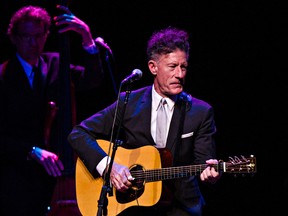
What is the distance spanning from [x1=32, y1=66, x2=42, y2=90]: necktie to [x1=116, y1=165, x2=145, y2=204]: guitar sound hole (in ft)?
5.00

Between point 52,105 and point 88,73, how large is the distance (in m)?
0.50

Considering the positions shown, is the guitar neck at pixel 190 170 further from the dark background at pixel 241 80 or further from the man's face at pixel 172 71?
the dark background at pixel 241 80

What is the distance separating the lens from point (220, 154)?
18.2ft

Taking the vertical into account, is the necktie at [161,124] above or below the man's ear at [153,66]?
below

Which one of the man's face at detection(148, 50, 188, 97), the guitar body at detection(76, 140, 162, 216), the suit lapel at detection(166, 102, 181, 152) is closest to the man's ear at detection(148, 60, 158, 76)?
the man's face at detection(148, 50, 188, 97)

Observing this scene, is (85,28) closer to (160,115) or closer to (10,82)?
(10,82)

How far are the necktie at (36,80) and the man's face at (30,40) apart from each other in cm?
10

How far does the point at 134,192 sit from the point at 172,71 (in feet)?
3.45

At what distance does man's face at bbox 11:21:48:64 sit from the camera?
17.1ft

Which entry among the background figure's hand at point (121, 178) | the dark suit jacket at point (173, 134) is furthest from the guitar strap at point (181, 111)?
the background figure's hand at point (121, 178)

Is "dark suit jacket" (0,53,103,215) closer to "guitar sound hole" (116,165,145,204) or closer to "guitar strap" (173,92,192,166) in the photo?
"guitar sound hole" (116,165,145,204)

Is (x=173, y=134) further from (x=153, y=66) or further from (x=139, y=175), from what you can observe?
(x=153, y=66)

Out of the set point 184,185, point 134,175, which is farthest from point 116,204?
point 184,185

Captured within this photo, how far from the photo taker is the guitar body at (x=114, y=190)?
13.3 feet
